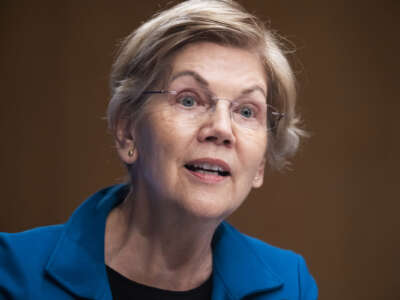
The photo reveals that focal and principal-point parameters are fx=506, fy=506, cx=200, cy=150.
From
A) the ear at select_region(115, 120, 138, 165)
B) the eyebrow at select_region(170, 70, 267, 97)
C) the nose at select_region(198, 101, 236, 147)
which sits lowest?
the ear at select_region(115, 120, 138, 165)

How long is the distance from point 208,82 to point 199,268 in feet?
2.15

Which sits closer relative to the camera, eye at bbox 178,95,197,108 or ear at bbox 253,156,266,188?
eye at bbox 178,95,197,108

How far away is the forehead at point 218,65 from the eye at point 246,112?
0.24 ft

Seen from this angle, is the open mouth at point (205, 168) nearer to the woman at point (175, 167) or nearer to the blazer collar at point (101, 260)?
the woman at point (175, 167)

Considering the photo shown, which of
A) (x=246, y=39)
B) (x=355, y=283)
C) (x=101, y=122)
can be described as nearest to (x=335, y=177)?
(x=355, y=283)

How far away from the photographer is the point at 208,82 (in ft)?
4.82

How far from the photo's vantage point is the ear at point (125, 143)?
1606mm

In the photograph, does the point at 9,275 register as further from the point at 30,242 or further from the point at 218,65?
the point at 218,65

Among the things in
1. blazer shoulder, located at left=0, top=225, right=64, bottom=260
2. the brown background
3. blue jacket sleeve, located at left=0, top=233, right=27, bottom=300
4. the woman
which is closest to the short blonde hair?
the woman

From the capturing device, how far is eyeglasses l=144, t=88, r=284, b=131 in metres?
1.48

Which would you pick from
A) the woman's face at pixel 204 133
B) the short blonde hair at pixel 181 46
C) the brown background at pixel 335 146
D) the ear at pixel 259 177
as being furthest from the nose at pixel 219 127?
the brown background at pixel 335 146

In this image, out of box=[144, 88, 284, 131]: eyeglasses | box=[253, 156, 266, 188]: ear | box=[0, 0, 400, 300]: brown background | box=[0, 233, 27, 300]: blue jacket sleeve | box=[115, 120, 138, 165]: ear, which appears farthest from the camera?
box=[0, 0, 400, 300]: brown background

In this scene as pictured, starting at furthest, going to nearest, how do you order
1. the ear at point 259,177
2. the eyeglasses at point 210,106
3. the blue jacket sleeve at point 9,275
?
the ear at point 259,177 < the eyeglasses at point 210,106 < the blue jacket sleeve at point 9,275

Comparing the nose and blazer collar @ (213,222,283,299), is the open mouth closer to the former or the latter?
the nose
